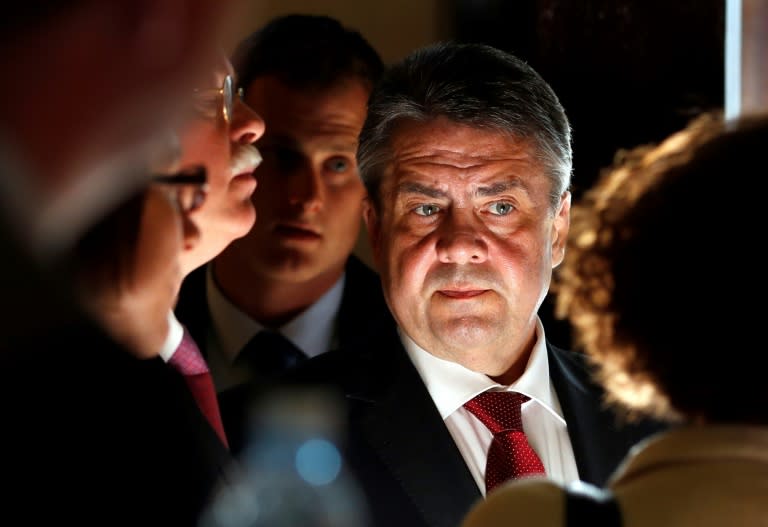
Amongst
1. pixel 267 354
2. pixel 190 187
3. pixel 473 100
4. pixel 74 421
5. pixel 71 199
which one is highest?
pixel 71 199

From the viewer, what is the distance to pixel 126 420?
1.25 meters

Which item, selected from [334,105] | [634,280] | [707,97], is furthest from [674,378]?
[707,97]

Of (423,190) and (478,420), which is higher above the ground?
(423,190)

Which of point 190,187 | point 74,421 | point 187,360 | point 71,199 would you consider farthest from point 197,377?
point 71,199

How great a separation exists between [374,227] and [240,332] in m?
0.49

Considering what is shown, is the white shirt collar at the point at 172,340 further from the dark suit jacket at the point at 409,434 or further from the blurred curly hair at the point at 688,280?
the blurred curly hair at the point at 688,280

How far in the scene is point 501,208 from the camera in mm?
2623

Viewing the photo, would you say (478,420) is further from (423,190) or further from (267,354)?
(267,354)

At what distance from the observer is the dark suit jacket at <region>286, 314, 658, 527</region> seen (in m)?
2.35

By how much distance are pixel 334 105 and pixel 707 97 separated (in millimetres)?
1089

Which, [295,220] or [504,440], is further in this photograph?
[295,220]

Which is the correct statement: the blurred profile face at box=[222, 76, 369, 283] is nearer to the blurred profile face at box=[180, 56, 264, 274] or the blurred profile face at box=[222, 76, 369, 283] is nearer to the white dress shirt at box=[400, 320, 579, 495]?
the white dress shirt at box=[400, 320, 579, 495]

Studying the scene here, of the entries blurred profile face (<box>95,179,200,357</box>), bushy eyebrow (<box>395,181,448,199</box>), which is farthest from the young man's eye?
blurred profile face (<box>95,179,200,357</box>)

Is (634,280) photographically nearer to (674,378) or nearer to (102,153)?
(674,378)
